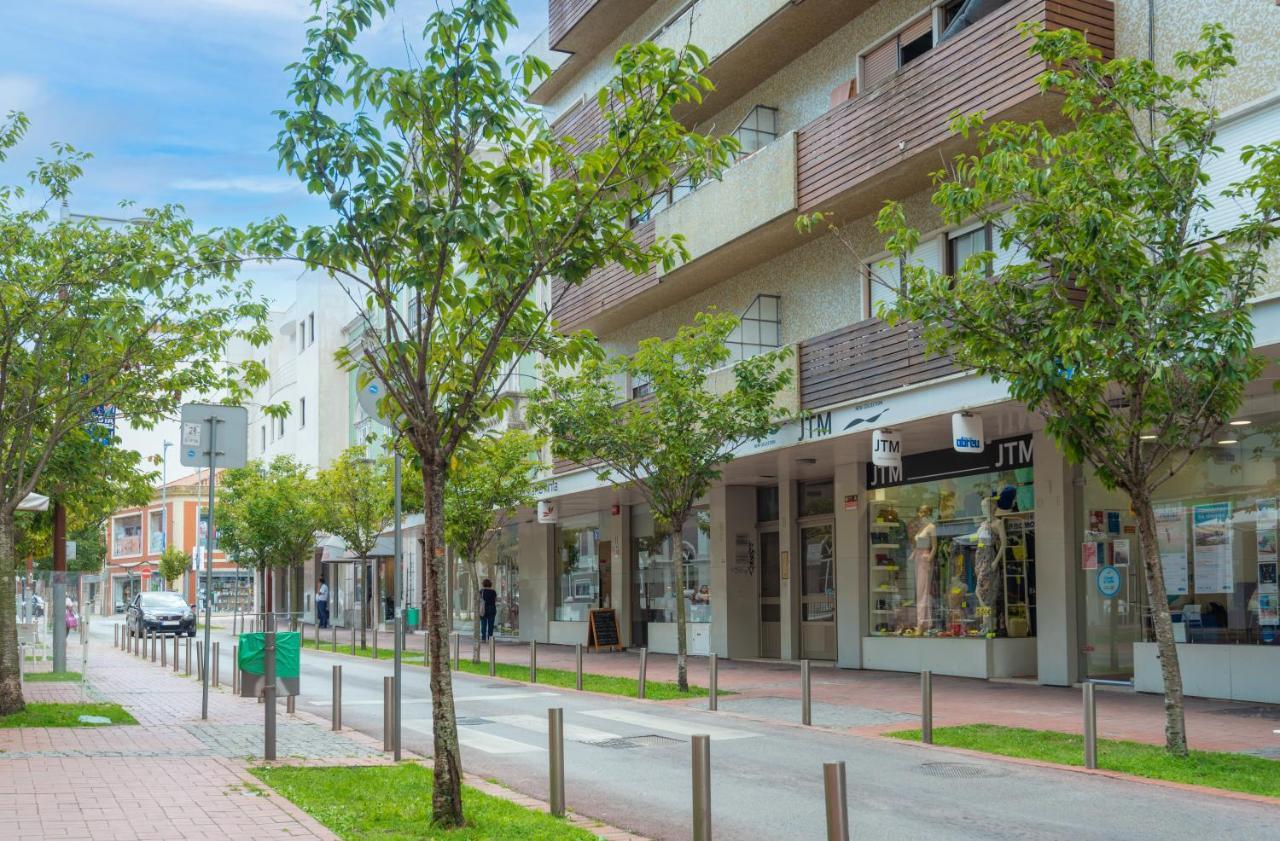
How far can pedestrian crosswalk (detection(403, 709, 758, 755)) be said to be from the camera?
44.3 feet

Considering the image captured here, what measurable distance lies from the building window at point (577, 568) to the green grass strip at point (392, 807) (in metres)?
22.4

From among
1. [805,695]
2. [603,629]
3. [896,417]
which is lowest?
[603,629]

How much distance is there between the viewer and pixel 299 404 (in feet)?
209

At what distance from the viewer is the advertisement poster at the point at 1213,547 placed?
16219 mm

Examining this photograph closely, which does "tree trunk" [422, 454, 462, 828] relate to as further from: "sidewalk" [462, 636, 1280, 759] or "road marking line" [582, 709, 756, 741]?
"sidewalk" [462, 636, 1280, 759]

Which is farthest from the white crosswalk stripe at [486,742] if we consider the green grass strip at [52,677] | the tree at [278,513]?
the tree at [278,513]

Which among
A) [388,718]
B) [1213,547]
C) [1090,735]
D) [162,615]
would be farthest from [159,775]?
[162,615]

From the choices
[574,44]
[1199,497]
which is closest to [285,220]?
[1199,497]

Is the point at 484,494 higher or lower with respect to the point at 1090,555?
higher

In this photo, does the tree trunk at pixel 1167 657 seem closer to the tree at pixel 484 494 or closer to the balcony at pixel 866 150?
the balcony at pixel 866 150

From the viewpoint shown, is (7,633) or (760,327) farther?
(760,327)

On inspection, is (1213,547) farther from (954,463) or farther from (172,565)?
(172,565)

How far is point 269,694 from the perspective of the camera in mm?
12070

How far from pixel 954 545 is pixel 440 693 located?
45.9 ft
